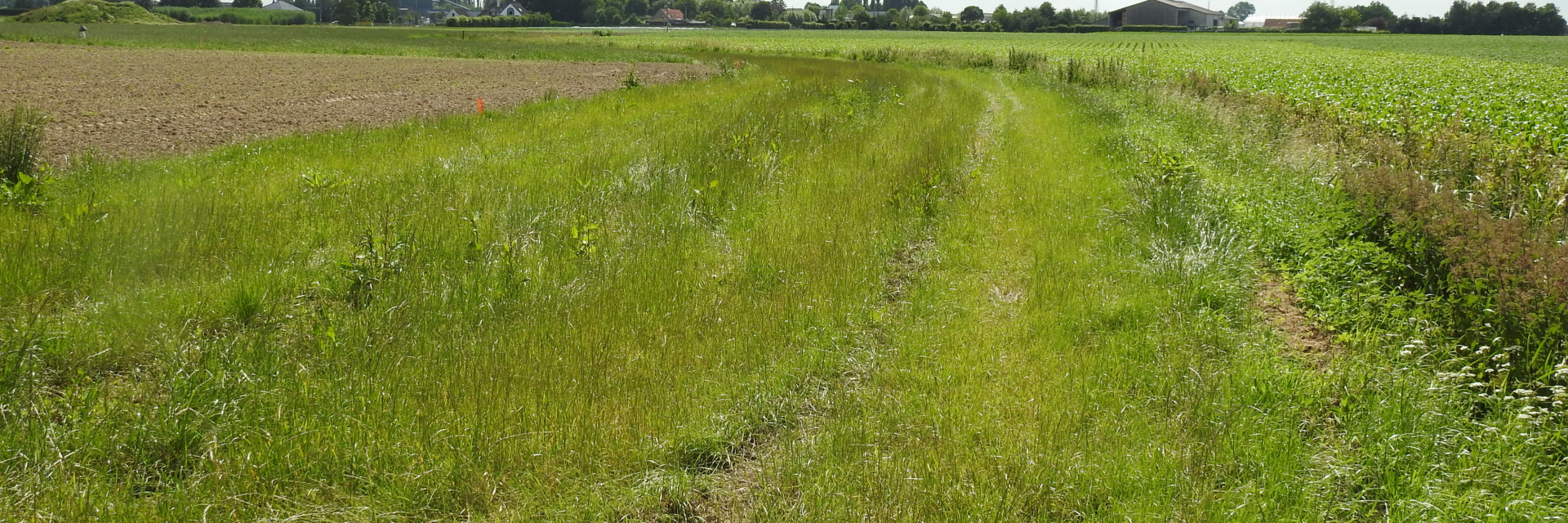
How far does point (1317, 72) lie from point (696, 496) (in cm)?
2954

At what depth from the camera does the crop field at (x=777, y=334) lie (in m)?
3.48

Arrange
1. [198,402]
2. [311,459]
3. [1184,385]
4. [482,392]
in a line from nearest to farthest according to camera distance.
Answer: [311,459] < [198,402] < [482,392] < [1184,385]

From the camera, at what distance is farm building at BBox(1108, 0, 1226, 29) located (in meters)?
131

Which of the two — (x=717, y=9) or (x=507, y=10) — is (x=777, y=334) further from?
(x=717, y=9)

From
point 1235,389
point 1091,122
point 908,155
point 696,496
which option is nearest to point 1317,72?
point 1091,122

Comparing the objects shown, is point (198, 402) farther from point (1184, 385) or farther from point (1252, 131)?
point (1252, 131)

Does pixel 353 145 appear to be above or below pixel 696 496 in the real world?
above

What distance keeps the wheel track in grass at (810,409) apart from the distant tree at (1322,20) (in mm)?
133426

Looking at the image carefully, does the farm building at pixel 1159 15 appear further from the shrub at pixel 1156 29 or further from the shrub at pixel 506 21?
the shrub at pixel 506 21

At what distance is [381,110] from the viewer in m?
16.8

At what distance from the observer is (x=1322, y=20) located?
120m

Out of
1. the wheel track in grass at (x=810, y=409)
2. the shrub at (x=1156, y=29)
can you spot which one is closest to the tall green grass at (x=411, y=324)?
the wheel track in grass at (x=810, y=409)

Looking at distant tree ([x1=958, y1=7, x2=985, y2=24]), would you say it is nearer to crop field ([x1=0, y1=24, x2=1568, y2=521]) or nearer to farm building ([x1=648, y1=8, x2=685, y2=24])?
farm building ([x1=648, y1=8, x2=685, y2=24])

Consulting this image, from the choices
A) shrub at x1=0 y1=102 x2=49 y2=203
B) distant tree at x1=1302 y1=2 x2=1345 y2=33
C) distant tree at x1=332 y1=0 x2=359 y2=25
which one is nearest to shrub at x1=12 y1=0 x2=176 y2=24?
distant tree at x1=332 y1=0 x2=359 y2=25
